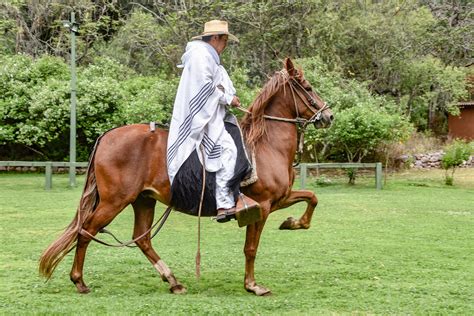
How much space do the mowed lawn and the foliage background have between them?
7316mm

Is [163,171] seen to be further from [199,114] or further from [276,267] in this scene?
[276,267]

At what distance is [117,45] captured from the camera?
26234 mm

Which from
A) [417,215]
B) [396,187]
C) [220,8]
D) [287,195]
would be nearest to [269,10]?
[220,8]

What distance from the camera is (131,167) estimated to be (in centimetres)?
550

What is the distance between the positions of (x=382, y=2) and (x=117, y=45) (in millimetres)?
11319

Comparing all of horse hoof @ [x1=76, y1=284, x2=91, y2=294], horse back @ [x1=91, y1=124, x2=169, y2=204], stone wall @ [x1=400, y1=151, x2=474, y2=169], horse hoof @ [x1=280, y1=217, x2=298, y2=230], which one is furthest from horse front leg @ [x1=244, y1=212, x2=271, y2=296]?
stone wall @ [x1=400, y1=151, x2=474, y2=169]

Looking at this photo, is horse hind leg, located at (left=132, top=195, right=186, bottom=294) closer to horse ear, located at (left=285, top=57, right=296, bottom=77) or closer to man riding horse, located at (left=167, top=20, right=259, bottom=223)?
man riding horse, located at (left=167, top=20, right=259, bottom=223)

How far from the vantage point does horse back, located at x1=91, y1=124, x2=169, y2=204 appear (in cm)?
548

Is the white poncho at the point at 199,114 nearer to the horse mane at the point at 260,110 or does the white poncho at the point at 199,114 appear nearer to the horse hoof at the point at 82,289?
the horse mane at the point at 260,110

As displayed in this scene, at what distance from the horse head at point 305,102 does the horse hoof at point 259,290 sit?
5.29ft

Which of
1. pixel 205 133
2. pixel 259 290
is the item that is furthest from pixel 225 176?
pixel 259 290

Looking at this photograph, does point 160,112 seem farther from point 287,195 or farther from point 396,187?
point 287,195

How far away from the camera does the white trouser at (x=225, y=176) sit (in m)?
5.34

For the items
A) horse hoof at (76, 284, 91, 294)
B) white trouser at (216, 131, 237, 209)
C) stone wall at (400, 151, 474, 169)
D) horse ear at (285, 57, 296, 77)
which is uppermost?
horse ear at (285, 57, 296, 77)
